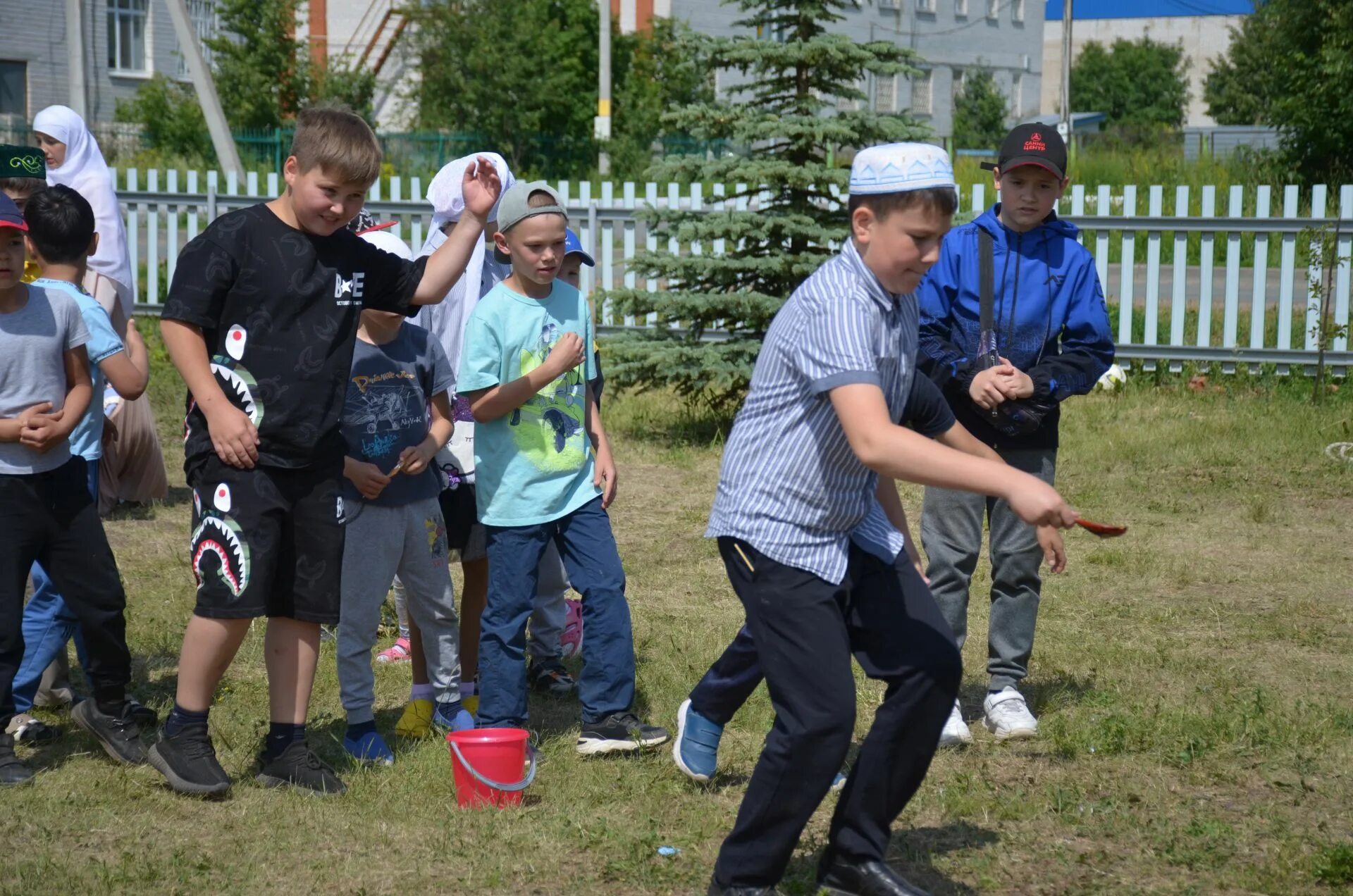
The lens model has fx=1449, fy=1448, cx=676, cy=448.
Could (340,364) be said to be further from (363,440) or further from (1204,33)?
(1204,33)

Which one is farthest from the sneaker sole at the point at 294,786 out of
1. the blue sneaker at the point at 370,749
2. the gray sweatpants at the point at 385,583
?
the gray sweatpants at the point at 385,583

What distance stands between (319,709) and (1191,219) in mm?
9226

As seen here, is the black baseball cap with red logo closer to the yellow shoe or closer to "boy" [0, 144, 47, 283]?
the yellow shoe

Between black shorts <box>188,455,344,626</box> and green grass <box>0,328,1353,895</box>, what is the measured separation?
23.8 inches

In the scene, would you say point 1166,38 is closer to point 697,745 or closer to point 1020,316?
point 1020,316

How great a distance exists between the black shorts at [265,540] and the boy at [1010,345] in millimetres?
1968

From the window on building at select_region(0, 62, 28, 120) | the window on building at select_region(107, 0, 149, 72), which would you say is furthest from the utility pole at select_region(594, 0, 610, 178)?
the window on building at select_region(0, 62, 28, 120)

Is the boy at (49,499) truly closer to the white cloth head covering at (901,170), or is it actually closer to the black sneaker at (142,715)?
the black sneaker at (142,715)

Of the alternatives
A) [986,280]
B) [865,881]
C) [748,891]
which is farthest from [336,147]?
[865,881]

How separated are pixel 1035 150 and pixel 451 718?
108 inches

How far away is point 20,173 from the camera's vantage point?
5.29m

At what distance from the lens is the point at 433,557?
15.9 ft

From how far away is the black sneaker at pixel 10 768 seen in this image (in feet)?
14.6

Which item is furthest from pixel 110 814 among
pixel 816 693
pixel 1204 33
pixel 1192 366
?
pixel 1204 33
